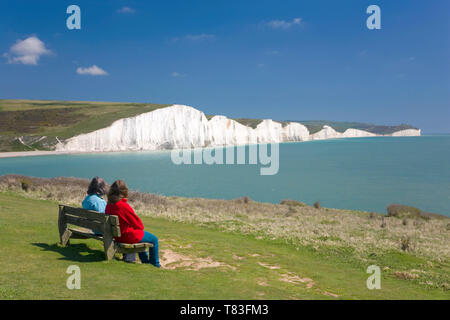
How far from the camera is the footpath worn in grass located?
18.9 ft

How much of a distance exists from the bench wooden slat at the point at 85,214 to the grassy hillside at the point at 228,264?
0.94 m

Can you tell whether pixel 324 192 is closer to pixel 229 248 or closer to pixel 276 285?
pixel 229 248

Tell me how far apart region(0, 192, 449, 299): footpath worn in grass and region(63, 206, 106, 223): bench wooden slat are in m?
0.93

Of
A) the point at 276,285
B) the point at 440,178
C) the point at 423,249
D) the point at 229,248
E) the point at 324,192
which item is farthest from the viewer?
the point at 440,178

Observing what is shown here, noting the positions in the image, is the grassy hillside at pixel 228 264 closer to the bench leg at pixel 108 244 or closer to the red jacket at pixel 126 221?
the bench leg at pixel 108 244

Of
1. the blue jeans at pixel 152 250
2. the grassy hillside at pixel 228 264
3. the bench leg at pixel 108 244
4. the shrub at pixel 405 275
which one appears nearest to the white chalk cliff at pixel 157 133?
the grassy hillside at pixel 228 264

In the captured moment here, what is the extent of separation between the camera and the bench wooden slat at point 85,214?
286 inches

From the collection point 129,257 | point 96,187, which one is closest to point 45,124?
point 96,187

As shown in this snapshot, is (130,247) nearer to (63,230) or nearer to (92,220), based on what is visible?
(92,220)

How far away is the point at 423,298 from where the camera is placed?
7.52m

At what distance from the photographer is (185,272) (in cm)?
754

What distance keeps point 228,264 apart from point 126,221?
310cm

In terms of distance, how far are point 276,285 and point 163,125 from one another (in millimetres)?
103241
